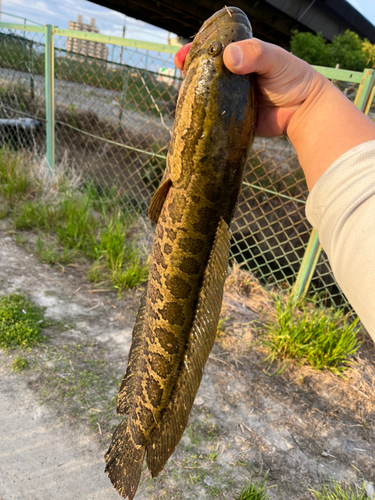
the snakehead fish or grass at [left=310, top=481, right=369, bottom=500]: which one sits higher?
the snakehead fish

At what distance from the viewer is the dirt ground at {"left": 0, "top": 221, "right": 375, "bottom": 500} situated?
2.18 m

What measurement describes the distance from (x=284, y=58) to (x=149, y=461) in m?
1.84

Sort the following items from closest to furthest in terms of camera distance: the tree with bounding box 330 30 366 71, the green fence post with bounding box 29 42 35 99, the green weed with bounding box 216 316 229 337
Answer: the green weed with bounding box 216 316 229 337 → the green fence post with bounding box 29 42 35 99 → the tree with bounding box 330 30 366 71

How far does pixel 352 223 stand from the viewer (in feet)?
3.52

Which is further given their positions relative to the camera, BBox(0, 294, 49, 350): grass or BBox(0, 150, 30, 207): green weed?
BBox(0, 150, 30, 207): green weed

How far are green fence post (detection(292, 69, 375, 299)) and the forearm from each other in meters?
2.10

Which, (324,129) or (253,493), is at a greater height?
(324,129)

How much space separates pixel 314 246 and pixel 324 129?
8.32ft

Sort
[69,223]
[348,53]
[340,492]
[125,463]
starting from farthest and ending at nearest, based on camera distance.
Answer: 1. [348,53]
2. [69,223]
3. [340,492]
4. [125,463]

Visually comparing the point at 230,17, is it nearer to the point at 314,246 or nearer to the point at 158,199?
the point at 158,199

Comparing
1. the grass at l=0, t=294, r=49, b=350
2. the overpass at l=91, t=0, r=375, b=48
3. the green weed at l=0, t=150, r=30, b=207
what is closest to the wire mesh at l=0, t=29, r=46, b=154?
the green weed at l=0, t=150, r=30, b=207

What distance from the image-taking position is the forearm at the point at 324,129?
1329 millimetres

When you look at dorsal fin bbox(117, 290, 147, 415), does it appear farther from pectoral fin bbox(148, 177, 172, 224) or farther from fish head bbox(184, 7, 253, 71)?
fish head bbox(184, 7, 253, 71)

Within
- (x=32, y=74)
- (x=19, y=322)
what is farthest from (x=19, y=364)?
(x=32, y=74)
